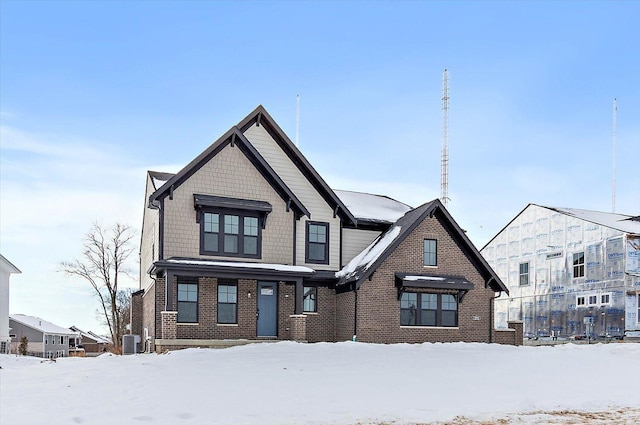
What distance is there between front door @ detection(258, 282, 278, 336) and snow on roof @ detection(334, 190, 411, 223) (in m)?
5.49

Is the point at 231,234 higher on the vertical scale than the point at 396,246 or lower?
higher

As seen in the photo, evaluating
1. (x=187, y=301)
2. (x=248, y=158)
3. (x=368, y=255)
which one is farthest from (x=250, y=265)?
(x=368, y=255)

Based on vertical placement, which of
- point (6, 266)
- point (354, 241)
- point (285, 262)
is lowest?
point (6, 266)

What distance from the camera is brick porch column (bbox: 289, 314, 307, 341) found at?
24297mm

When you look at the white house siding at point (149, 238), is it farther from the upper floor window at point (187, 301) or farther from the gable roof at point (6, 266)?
the gable roof at point (6, 266)

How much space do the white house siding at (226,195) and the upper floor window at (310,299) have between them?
1814mm

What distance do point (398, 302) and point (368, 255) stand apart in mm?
2345

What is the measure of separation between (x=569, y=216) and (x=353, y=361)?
88.0 feet

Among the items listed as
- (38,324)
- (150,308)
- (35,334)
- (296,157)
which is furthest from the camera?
(38,324)

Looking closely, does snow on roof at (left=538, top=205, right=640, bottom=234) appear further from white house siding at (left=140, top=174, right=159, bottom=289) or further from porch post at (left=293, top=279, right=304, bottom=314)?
white house siding at (left=140, top=174, right=159, bottom=289)

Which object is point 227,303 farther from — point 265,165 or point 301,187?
point 301,187

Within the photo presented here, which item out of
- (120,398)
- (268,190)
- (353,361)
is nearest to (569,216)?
(268,190)

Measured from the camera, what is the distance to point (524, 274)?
143ft

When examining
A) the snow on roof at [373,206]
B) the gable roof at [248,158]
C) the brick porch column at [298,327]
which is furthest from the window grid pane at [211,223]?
the snow on roof at [373,206]
